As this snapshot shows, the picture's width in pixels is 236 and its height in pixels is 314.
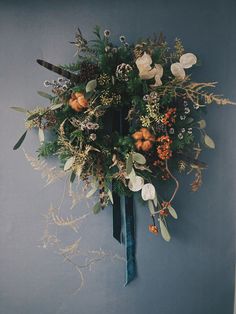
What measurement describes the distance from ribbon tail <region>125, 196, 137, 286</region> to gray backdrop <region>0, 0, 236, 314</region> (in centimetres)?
3

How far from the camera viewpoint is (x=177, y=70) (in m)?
Answer: 1.39

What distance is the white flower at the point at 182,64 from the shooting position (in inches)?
54.6

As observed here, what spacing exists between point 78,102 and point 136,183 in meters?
0.40

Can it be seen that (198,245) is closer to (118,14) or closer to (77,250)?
(77,250)

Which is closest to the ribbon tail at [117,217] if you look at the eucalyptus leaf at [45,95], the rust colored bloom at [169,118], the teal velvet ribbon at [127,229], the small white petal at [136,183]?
the teal velvet ribbon at [127,229]

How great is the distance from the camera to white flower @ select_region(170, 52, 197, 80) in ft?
4.55

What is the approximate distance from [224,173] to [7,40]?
1.18 m

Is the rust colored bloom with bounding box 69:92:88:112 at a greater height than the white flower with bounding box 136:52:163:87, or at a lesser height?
lesser

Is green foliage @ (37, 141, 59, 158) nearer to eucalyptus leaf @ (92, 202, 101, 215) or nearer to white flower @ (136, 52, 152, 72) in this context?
eucalyptus leaf @ (92, 202, 101, 215)

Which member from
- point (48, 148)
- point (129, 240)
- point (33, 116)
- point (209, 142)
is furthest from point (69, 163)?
point (209, 142)

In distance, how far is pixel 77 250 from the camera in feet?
5.41

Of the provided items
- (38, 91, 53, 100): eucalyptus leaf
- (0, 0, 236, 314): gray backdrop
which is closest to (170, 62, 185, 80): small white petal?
(0, 0, 236, 314): gray backdrop

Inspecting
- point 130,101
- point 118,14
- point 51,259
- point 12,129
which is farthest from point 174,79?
point 51,259

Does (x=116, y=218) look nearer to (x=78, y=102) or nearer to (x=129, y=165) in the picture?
(x=129, y=165)
